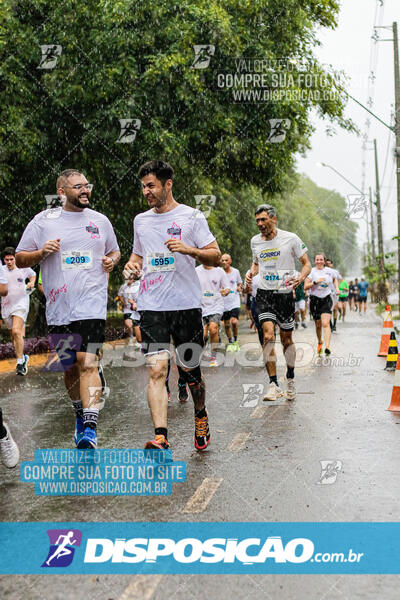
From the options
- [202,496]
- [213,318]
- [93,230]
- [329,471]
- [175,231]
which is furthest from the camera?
[213,318]

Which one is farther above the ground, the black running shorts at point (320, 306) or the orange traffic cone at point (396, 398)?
the black running shorts at point (320, 306)

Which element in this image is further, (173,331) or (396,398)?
(396,398)

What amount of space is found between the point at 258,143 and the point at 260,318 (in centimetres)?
936

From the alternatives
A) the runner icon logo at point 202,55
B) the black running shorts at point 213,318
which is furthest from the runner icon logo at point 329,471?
the runner icon logo at point 202,55

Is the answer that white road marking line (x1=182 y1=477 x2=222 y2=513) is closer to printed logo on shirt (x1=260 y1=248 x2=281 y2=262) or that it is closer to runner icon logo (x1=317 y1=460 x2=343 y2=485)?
runner icon logo (x1=317 y1=460 x2=343 y2=485)

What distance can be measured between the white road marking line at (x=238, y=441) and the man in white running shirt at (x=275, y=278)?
6.25 feet

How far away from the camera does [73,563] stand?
156 inches

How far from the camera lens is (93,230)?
6449mm

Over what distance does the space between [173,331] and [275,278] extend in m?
3.16

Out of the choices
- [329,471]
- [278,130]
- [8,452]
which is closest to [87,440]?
[8,452]

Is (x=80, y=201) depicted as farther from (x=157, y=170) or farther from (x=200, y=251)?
(x=200, y=251)

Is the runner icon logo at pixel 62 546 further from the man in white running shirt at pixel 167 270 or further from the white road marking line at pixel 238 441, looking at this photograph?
the white road marking line at pixel 238 441

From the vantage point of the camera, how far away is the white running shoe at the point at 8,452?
19.0 ft

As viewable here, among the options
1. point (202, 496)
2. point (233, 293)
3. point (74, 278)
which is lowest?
point (202, 496)
